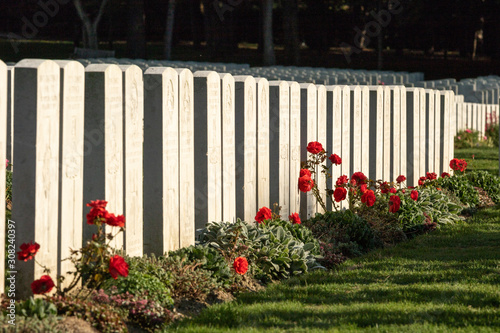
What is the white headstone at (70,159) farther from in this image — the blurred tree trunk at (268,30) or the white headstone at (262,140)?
the blurred tree trunk at (268,30)

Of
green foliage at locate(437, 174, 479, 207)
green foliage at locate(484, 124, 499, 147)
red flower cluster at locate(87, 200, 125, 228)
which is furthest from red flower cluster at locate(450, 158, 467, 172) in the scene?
green foliage at locate(484, 124, 499, 147)

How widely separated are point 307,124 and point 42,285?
13.4ft

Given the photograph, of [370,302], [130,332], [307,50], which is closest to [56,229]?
[130,332]

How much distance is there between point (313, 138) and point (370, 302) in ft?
9.82

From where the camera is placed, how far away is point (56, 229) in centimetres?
413

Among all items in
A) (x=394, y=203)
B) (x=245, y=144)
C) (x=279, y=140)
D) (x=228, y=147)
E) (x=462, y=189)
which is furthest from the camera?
(x=462, y=189)

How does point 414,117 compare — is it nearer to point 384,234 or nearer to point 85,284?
point 384,234

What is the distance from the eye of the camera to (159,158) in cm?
497

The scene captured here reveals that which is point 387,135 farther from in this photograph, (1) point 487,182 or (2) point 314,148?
(2) point 314,148

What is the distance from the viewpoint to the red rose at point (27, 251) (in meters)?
3.66

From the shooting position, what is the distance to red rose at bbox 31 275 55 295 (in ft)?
12.0

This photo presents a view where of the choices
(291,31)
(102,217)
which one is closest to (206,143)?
(102,217)

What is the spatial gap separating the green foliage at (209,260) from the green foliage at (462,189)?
500cm

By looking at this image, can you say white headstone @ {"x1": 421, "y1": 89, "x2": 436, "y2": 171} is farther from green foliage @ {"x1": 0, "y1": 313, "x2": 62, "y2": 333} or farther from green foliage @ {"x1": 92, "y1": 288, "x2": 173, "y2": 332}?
green foliage @ {"x1": 0, "y1": 313, "x2": 62, "y2": 333}
